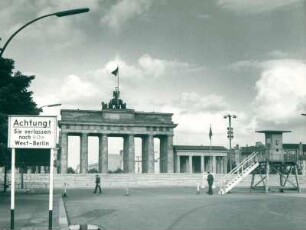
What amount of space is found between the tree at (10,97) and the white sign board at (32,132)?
9.61m

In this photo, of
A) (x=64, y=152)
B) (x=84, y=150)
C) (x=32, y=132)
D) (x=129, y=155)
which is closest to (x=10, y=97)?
(x=32, y=132)

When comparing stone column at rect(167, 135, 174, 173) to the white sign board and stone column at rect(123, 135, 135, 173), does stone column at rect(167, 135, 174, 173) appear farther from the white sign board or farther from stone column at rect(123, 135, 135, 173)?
the white sign board

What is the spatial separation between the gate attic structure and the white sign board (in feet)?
195

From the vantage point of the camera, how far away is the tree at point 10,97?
2531 cm

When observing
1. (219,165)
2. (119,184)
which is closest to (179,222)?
(119,184)

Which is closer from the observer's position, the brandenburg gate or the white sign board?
the white sign board

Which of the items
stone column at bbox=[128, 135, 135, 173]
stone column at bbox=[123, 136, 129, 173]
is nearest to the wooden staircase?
stone column at bbox=[128, 135, 135, 173]

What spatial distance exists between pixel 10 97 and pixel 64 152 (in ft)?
162

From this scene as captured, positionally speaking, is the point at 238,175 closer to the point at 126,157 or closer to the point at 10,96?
the point at 10,96

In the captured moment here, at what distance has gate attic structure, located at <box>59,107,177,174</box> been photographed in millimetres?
76438

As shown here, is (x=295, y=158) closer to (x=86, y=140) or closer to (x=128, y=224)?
(x=128, y=224)

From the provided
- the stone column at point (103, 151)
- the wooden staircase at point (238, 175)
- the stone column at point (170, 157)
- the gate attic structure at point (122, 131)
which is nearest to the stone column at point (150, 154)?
the gate attic structure at point (122, 131)

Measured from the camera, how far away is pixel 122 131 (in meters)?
79.0

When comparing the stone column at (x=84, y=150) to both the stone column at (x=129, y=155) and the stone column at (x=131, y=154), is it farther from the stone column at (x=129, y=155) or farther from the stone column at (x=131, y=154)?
the stone column at (x=131, y=154)
